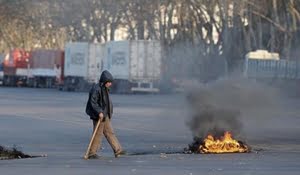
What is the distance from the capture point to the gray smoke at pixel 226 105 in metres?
18.9

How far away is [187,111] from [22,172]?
634 cm

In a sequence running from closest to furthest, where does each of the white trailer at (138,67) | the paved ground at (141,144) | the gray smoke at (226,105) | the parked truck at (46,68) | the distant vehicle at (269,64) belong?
the paved ground at (141,144)
the gray smoke at (226,105)
the distant vehicle at (269,64)
the white trailer at (138,67)
the parked truck at (46,68)

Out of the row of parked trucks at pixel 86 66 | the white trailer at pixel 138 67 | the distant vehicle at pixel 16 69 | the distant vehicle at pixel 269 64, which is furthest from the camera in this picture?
the distant vehicle at pixel 16 69

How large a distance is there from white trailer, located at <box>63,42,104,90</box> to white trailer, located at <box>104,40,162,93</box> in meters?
3.91

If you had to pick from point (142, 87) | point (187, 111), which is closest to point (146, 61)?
point (142, 87)

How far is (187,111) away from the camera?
20.6 m

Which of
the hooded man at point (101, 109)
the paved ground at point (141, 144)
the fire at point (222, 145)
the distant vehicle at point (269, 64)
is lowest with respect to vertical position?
the paved ground at point (141, 144)

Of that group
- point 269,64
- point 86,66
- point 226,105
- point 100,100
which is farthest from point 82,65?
point 100,100

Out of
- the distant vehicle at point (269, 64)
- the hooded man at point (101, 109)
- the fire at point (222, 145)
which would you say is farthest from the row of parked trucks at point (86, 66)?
the hooded man at point (101, 109)

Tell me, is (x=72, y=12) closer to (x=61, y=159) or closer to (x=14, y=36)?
(x=14, y=36)

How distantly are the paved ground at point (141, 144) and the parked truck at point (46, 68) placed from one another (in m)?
40.1

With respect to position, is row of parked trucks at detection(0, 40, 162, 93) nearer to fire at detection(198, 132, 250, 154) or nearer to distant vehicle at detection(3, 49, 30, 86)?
distant vehicle at detection(3, 49, 30, 86)

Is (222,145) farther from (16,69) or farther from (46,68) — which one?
(16,69)

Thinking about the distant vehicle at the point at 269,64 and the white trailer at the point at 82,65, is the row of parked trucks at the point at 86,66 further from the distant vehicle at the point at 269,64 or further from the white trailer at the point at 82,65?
the distant vehicle at the point at 269,64
